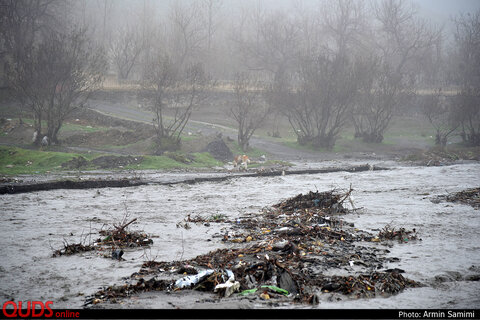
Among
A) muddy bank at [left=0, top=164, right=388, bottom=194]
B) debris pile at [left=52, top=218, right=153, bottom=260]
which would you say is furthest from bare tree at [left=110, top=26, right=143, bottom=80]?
debris pile at [left=52, top=218, right=153, bottom=260]

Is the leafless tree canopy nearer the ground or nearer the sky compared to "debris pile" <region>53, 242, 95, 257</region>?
nearer the sky

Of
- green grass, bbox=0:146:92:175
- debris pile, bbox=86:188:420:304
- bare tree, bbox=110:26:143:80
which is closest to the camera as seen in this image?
debris pile, bbox=86:188:420:304

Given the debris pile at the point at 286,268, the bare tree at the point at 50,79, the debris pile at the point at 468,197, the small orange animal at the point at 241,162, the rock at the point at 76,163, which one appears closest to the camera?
the debris pile at the point at 286,268

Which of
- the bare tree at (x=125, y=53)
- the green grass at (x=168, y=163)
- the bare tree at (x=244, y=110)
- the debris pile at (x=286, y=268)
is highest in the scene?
the bare tree at (x=125, y=53)

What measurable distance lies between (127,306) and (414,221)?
348 inches

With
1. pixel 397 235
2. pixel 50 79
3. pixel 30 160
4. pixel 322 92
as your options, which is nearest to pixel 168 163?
pixel 30 160

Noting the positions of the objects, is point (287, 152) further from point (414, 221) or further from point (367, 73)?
point (414, 221)

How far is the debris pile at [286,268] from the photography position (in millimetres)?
6453

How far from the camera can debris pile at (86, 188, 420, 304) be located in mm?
6453

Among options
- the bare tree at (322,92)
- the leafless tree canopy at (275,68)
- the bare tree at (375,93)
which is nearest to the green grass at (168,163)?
the leafless tree canopy at (275,68)

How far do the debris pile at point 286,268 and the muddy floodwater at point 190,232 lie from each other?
0.24 m

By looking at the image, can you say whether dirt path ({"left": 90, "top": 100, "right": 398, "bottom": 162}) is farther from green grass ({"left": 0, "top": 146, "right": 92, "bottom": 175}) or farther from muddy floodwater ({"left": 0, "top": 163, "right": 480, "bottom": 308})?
green grass ({"left": 0, "top": 146, "right": 92, "bottom": 175})

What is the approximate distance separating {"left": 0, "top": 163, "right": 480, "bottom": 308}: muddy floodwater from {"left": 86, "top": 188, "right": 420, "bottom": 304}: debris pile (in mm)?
240

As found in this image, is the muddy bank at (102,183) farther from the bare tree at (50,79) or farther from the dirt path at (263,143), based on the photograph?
the bare tree at (50,79)
